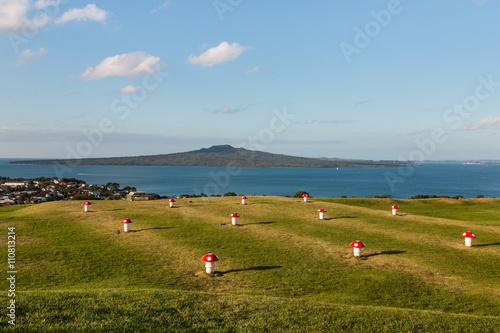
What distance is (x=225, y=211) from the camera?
29172 mm

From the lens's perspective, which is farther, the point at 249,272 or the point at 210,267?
the point at 249,272

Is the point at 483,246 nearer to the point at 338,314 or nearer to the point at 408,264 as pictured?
the point at 408,264

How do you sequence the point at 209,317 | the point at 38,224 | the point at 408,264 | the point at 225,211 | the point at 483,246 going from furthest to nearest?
the point at 225,211 < the point at 38,224 < the point at 483,246 < the point at 408,264 < the point at 209,317

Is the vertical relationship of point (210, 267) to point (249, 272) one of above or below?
above

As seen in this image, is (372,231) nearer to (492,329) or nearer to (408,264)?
(408,264)

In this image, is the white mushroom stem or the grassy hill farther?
the white mushroom stem

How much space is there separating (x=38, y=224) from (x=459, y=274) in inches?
1034

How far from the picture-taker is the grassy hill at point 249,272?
9352 mm

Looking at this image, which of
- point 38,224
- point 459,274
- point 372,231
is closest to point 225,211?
point 372,231

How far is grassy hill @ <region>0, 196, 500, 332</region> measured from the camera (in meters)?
9.35

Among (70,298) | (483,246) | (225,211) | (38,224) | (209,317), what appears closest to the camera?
(209,317)

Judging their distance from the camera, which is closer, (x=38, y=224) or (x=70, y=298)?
(x=70, y=298)

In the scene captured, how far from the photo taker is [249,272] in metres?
15.2

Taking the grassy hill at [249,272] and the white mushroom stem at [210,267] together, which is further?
the white mushroom stem at [210,267]
